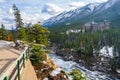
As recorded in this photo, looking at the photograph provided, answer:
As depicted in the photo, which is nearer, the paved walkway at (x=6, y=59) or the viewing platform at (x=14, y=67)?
the viewing platform at (x=14, y=67)

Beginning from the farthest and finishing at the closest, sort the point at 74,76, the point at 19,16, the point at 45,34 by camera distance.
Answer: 1. the point at 19,16
2. the point at 45,34
3. the point at 74,76

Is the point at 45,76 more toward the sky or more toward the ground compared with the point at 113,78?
more toward the sky

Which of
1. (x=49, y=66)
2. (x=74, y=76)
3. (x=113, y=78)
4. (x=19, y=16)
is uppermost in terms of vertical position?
(x=19, y=16)

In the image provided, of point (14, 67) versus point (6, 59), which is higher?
point (6, 59)

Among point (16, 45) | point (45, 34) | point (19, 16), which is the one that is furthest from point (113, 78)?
point (16, 45)

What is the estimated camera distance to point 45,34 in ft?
230

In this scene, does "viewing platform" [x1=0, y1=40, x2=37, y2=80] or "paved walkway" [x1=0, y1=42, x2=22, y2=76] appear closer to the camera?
"viewing platform" [x1=0, y1=40, x2=37, y2=80]

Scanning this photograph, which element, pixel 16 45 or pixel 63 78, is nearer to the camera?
pixel 16 45

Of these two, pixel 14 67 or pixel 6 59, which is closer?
pixel 14 67

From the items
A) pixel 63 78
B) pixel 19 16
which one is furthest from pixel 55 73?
pixel 19 16

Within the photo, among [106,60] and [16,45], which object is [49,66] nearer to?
[16,45]

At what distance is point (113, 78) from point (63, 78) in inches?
3260

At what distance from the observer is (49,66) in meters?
35.7

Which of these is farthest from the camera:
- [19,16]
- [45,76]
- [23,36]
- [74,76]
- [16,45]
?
[19,16]
